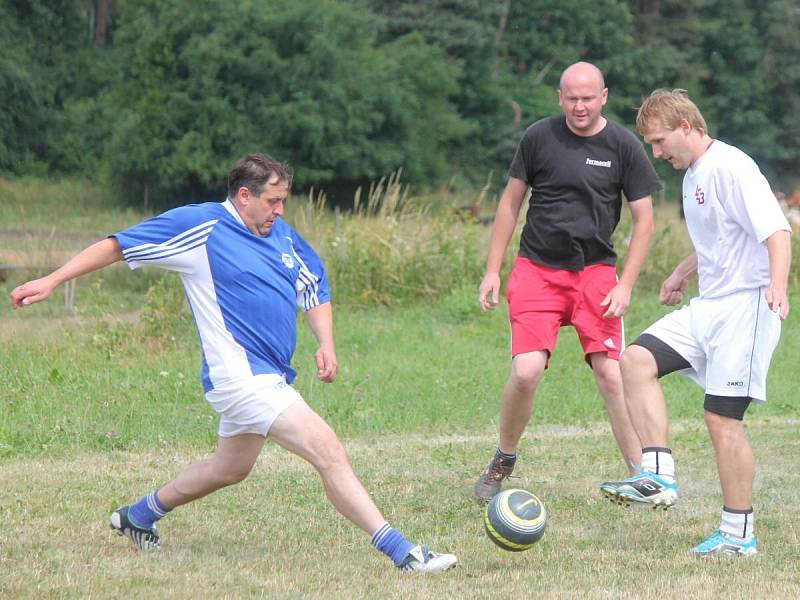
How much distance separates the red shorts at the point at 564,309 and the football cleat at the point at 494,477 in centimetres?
67

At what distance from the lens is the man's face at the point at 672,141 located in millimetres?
6406

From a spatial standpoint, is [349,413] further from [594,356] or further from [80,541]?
[80,541]

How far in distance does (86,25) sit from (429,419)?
42240 mm

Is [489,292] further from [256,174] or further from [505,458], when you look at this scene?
[256,174]

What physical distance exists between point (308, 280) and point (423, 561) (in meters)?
1.36

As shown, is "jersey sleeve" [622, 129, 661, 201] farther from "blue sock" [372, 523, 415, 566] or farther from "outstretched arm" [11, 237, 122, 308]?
"outstretched arm" [11, 237, 122, 308]

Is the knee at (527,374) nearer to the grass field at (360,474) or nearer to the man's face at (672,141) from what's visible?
the grass field at (360,474)

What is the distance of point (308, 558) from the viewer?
637 centimetres

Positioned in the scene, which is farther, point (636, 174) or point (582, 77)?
point (636, 174)

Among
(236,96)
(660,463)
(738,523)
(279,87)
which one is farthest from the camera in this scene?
(279,87)

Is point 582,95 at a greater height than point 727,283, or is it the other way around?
point 582,95

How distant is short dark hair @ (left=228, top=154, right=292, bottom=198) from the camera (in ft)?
19.7

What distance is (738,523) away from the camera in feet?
20.7

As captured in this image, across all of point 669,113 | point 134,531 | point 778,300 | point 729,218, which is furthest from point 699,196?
point 134,531
